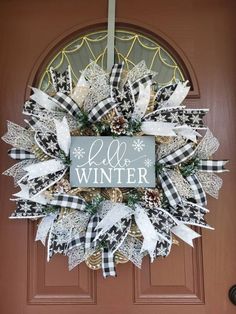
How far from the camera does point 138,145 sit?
4.16 ft

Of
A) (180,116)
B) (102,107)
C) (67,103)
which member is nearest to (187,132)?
(180,116)

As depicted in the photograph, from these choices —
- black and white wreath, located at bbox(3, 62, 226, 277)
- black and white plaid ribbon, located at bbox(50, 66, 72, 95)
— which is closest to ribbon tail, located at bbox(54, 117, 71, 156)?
black and white wreath, located at bbox(3, 62, 226, 277)

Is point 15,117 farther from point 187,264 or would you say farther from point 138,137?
point 187,264

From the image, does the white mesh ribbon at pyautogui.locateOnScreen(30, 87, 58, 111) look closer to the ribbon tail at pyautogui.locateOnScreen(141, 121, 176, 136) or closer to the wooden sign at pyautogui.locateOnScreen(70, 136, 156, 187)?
the wooden sign at pyautogui.locateOnScreen(70, 136, 156, 187)

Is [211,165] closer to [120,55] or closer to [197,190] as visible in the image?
[197,190]

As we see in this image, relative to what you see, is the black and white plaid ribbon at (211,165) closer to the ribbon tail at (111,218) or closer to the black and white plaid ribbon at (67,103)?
the ribbon tail at (111,218)

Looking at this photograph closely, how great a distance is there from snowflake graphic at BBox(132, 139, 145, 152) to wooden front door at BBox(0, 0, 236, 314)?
0.91 ft

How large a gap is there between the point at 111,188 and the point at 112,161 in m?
0.08

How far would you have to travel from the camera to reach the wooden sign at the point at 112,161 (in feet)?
4.13

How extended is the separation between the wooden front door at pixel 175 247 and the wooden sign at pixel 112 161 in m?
0.27

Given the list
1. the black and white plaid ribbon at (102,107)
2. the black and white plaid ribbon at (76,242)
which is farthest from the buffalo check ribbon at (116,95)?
the black and white plaid ribbon at (76,242)

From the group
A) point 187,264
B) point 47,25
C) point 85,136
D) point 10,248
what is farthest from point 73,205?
point 47,25

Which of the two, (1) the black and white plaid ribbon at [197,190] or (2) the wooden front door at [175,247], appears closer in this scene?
(1) the black and white plaid ribbon at [197,190]

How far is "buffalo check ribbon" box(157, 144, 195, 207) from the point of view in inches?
48.8
